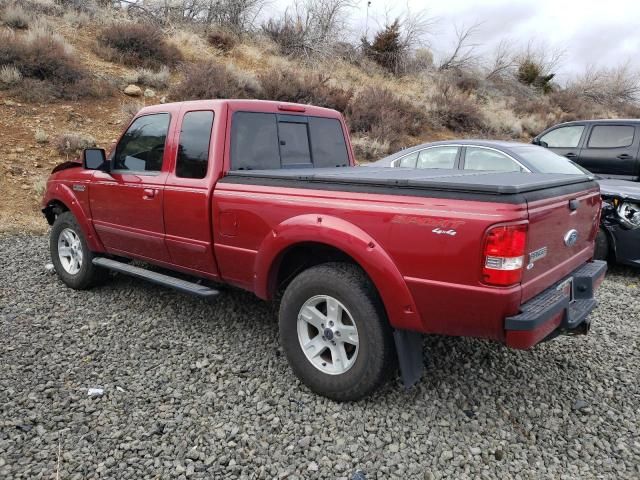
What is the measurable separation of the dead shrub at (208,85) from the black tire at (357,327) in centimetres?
1137

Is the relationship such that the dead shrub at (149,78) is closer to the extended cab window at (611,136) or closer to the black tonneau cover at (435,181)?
the extended cab window at (611,136)

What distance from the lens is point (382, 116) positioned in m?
15.8

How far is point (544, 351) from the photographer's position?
12.7 ft

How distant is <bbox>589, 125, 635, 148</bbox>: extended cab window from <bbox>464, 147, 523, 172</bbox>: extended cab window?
3.57 meters

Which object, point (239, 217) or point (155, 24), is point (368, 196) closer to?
point (239, 217)

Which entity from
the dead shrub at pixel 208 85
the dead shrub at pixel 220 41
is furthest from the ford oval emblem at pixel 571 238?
the dead shrub at pixel 220 41

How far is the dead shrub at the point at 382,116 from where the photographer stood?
15.2m

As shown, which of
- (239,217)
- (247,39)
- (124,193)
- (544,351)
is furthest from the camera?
(247,39)

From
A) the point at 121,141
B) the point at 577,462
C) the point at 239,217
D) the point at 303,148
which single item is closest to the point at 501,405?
the point at 577,462

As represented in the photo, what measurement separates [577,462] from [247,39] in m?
20.1

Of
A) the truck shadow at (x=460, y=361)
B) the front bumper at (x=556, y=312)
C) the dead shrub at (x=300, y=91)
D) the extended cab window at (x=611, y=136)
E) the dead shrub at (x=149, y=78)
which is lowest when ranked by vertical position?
the truck shadow at (x=460, y=361)

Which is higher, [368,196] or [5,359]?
[368,196]

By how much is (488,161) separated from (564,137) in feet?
12.8

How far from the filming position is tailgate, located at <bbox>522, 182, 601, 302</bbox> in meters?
2.59
